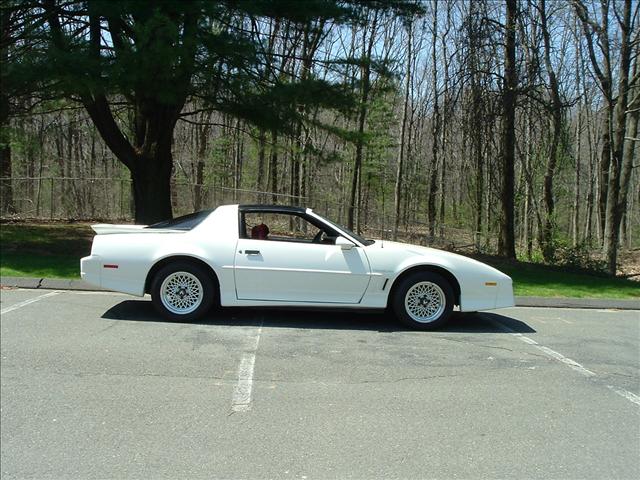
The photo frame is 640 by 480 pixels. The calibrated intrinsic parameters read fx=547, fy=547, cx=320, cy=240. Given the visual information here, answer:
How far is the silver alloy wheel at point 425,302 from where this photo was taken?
21.9 feet

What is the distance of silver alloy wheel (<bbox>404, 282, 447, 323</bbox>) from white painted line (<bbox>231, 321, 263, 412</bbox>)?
1.94 meters

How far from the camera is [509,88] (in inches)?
556

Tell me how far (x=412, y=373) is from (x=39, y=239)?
434 inches

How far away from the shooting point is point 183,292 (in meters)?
6.62

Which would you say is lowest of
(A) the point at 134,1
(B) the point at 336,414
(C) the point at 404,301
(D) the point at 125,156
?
(B) the point at 336,414

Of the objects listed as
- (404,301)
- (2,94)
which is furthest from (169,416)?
(2,94)

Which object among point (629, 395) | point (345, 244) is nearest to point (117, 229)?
point (345, 244)

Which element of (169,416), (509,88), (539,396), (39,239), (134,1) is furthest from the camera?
(509,88)

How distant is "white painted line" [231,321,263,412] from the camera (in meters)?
4.23

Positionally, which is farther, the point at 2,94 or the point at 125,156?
the point at 125,156

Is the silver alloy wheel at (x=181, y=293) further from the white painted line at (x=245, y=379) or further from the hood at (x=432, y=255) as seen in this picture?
the hood at (x=432, y=255)

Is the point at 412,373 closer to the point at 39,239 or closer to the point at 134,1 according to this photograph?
the point at 134,1

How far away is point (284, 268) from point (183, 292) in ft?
4.15

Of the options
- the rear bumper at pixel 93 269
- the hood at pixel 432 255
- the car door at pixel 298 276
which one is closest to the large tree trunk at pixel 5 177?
the rear bumper at pixel 93 269
